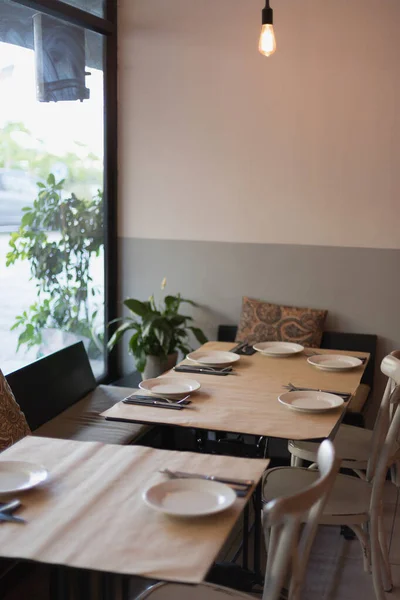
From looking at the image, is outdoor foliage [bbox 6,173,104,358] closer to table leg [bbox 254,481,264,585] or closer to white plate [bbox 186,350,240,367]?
white plate [bbox 186,350,240,367]

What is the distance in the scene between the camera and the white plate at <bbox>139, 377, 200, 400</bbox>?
2756 mm

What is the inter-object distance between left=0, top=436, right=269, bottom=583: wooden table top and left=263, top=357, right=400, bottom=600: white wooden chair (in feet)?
2.02

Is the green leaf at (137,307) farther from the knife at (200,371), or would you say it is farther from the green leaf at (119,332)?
the knife at (200,371)

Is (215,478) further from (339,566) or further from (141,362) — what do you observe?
(141,362)

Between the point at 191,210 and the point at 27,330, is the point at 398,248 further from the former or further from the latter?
the point at 27,330

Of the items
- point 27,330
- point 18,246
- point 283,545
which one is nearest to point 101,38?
point 18,246

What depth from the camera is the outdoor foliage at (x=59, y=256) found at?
396cm

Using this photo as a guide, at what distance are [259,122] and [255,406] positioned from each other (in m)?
2.20

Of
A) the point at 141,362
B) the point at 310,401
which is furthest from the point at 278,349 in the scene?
the point at 141,362

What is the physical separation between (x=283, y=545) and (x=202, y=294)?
3.06m

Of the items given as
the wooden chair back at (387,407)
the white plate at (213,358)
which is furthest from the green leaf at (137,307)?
the wooden chair back at (387,407)

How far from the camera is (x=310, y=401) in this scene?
2730 millimetres

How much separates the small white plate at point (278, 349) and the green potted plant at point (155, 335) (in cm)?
93

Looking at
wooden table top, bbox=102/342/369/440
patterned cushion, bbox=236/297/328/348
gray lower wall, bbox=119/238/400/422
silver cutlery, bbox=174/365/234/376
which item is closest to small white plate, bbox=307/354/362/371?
wooden table top, bbox=102/342/369/440
